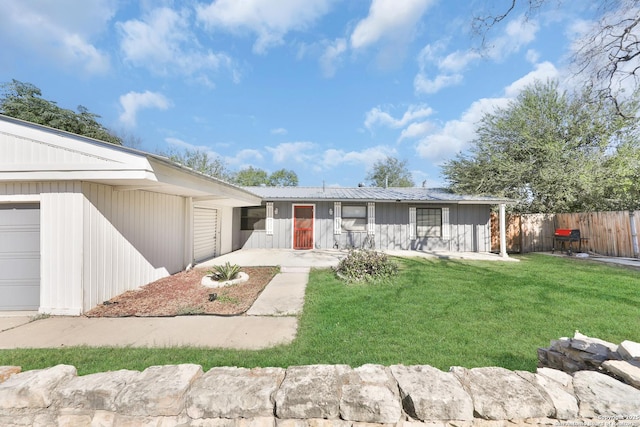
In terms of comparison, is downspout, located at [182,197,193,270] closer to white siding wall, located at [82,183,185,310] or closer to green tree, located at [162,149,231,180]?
white siding wall, located at [82,183,185,310]

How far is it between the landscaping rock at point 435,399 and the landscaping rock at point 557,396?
1.61 feet

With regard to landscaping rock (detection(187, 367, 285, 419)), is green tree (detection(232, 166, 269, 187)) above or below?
above

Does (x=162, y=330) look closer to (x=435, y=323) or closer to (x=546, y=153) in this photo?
(x=435, y=323)

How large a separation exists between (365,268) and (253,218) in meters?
6.58

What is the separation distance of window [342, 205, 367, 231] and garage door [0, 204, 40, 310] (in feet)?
29.0

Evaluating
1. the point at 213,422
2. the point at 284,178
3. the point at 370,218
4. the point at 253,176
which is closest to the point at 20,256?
the point at 213,422

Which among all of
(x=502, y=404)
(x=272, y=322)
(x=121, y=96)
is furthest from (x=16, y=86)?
(x=502, y=404)

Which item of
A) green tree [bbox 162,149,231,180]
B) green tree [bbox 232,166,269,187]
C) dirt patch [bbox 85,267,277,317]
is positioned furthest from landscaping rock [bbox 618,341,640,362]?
green tree [bbox 232,166,269,187]

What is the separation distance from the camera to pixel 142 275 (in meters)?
5.52

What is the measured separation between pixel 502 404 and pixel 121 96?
2879cm

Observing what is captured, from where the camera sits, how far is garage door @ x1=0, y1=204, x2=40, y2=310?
14.1 feet

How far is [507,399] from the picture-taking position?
1.43 meters

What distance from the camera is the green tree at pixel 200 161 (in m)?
23.6

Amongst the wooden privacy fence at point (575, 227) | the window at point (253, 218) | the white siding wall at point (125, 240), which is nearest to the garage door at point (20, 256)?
the white siding wall at point (125, 240)
